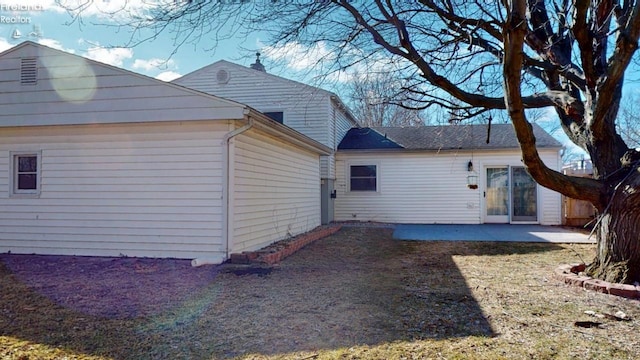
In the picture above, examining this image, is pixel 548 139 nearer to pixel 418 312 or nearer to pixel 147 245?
pixel 418 312

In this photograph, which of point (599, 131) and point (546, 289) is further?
point (599, 131)

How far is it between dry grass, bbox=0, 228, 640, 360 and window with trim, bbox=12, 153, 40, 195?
1812 millimetres

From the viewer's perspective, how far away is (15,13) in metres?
5.91

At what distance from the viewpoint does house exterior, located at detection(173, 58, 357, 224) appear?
13.0m

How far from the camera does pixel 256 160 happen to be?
24.7 ft

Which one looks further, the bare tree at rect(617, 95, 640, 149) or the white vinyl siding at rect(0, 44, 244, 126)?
the bare tree at rect(617, 95, 640, 149)

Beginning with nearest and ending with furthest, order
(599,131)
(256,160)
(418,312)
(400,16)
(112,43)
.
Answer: (418,312) → (112,43) → (599,131) → (400,16) → (256,160)

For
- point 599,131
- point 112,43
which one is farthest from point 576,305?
point 112,43

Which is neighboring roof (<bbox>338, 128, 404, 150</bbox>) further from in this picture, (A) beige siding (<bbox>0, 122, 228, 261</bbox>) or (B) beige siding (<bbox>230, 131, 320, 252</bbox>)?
(A) beige siding (<bbox>0, 122, 228, 261</bbox>)

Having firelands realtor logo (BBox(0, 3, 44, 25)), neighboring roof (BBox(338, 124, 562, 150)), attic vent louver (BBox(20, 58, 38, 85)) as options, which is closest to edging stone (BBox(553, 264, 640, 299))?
neighboring roof (BBox(338, 124, 562, 150))

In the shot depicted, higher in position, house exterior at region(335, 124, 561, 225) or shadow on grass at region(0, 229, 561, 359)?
house exterior at region(335, 124, 561, 225)

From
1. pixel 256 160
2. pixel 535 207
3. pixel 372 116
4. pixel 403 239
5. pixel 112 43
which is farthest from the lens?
pixel 372 116

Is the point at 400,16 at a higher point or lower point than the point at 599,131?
higher

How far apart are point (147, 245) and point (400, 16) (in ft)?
19.1
